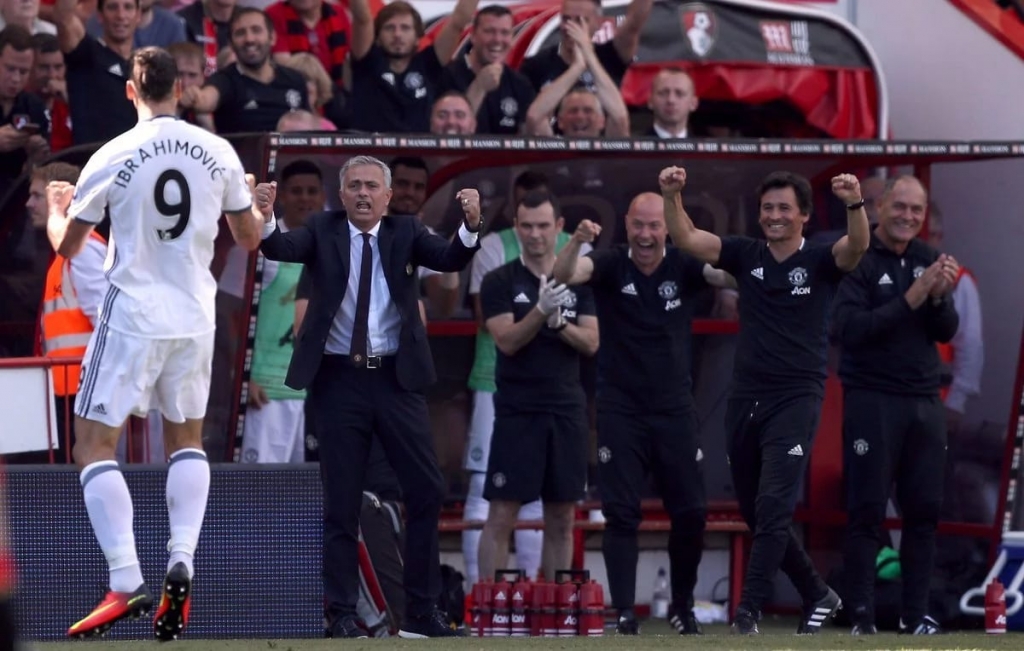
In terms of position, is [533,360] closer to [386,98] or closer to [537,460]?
[537,460]

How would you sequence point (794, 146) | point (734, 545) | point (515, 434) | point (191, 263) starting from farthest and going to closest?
point (734, 545), point (794, 146), point (515, 434), point (191, 263)

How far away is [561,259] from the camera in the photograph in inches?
380

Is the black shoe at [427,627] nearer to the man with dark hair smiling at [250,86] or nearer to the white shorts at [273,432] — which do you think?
the white shorts at [273,432]

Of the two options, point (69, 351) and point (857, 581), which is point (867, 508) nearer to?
point (857, 581)

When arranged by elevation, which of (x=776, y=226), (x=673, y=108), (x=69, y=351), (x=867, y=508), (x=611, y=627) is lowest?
(x=611, y=627)

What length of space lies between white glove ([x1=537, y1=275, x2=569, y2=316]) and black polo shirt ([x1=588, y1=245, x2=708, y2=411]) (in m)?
0.39

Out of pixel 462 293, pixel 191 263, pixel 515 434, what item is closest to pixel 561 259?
pixel 515 434

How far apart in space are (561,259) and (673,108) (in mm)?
2242

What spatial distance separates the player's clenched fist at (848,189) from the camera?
896cm

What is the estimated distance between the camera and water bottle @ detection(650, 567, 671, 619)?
37.0ft

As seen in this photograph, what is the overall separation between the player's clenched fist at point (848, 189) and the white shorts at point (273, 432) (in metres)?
3.18

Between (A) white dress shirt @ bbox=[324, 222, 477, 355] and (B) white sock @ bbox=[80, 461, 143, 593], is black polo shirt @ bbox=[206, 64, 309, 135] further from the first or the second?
(B) white sock @ bbox=[80, 461, 143, 593]

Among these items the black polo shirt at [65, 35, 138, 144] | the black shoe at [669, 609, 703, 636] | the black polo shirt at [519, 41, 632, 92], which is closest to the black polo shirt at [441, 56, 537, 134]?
the black polo shirt at [519, 41, 632, 92]

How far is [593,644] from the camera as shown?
8.22 meters
